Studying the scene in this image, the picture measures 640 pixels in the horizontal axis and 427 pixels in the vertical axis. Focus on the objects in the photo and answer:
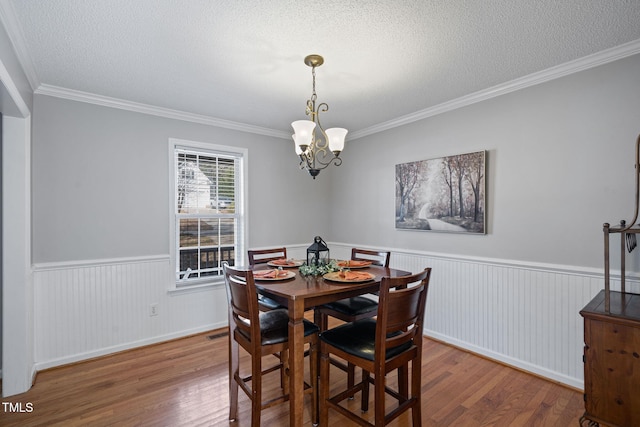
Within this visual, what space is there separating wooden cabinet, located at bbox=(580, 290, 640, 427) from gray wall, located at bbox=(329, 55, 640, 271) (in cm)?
76

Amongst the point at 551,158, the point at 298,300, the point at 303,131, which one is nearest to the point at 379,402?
the point at 298,300

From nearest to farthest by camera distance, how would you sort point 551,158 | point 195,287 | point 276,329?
point 276,329 → point 551,158 → point 195,287

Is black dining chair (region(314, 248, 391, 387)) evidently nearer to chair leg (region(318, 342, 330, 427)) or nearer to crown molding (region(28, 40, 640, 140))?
chair leg (region(318, 342, 330, 427))

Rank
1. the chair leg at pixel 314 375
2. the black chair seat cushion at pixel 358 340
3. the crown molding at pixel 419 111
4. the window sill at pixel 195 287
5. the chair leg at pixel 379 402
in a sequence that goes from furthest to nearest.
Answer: the window sill at pixel 195 287 → the crown molding at pixel 419 111 → the chair leg at pixel 314 375 → the black chair seat cushion at pixel 358 340 → the chair leg at pixel 379 402

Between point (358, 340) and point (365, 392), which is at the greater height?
point (358, 340)

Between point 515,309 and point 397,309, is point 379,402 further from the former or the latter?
point 515,309

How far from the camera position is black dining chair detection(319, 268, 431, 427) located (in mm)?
1584

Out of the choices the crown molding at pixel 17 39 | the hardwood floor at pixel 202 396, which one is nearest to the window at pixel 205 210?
the hardwood floor at pixel 202 396

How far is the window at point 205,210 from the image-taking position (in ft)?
11.5

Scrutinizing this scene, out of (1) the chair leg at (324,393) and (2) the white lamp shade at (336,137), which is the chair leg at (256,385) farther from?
(2) the white lamp shade at (336,137)

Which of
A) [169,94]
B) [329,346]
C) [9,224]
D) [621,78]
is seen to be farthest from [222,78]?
[621,78]
